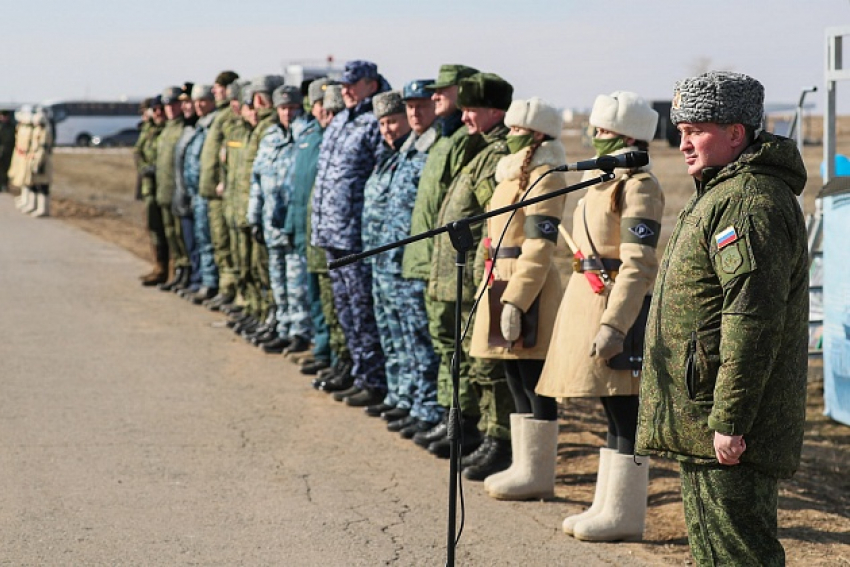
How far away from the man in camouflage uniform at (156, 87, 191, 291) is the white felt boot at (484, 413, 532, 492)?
9029 mm

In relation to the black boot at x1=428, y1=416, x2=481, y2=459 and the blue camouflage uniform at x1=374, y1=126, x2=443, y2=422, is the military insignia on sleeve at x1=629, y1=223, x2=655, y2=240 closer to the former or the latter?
the black boot at x1=428, y1=416, x2=481, y2=459

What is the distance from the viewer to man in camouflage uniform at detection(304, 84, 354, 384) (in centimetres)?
1072

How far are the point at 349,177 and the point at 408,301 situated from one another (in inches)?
57.2

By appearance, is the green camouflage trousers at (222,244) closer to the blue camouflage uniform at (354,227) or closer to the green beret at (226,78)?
the green beret at (226,78)

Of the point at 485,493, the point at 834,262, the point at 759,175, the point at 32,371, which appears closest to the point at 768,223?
the point at 759,175

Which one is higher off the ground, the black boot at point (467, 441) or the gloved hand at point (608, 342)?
the gloved hand at point (608, 342)

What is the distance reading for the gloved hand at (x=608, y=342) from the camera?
6383 millimetres

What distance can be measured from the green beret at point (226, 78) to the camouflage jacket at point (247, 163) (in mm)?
1506

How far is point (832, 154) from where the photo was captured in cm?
1027

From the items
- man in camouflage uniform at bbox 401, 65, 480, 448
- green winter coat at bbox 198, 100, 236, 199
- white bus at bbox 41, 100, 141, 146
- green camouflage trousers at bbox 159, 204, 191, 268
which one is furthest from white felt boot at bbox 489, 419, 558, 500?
white bus at bbox 41, 100, 141, 146

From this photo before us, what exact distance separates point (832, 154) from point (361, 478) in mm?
4349

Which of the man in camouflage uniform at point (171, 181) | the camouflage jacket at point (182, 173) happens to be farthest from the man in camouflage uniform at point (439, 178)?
the man in camouflage uniform at point (171, 181)

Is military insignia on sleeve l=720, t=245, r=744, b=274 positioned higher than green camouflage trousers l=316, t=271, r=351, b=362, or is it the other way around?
military insignia on sleeve l=720, t=245, r=744, b=274

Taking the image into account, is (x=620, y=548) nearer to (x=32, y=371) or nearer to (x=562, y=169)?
(x=562, y=169)
